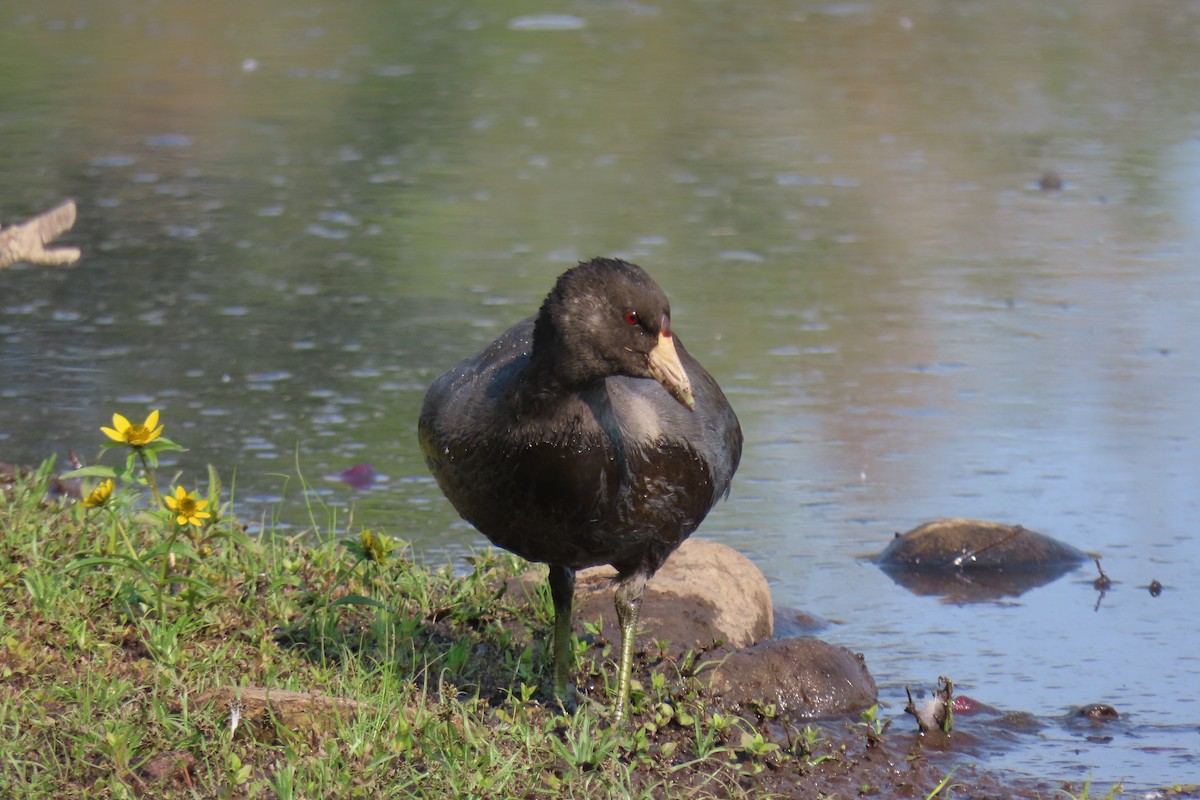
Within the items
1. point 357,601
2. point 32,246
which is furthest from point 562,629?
point 32,246

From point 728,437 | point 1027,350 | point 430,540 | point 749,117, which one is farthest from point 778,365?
point 749,117

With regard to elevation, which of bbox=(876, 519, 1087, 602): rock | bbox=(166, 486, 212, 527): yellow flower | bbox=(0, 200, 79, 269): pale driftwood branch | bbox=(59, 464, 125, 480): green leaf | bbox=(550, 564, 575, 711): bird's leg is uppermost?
bbox=(0, 200, 79, 269): pale driftwood branch

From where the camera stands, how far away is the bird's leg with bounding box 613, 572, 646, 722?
4.39m

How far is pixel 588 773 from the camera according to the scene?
4.05m

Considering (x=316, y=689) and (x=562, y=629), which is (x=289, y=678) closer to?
(x=316, y=689)

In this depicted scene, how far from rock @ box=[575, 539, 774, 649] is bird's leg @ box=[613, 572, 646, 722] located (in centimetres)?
52

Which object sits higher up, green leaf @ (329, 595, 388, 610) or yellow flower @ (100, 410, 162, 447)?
yellow flower @ (100, 410, 162, 447)

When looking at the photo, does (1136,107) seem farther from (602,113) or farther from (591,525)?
(591,525)

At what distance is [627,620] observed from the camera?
447 centimetres

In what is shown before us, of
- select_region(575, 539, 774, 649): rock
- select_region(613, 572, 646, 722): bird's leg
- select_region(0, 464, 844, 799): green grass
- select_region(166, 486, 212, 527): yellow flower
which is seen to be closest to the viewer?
select_region(0, 464, 844, 799): green grass

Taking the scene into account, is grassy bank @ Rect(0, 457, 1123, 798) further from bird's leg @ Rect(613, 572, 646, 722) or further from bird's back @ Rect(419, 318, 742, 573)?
bird's back @ Rect(419, 318, 742, 573)

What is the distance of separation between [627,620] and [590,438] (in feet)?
2.09

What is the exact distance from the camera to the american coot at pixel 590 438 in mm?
3939

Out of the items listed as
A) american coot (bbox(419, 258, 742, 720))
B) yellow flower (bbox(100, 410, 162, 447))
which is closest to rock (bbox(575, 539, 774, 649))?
american coot (bbox(419, 258, 742, 720))
